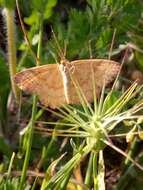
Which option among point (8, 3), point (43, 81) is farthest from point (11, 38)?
point (43, 81)

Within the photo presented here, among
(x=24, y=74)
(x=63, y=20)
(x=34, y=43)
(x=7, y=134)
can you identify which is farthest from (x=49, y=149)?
(x=63, y=20)

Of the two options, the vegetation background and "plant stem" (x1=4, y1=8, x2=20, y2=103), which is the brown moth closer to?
the vegetation background

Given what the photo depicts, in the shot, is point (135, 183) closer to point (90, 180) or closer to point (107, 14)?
point (90, 180)

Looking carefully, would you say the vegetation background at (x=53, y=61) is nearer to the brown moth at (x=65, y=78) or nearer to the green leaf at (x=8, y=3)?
the green leaf at (x=8, y=3)

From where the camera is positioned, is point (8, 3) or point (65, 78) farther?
point (8, 3)

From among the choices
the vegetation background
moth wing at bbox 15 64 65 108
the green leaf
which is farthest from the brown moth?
the green leaf

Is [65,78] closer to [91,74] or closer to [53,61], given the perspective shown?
[91,74]

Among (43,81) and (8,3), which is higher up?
(8,3)

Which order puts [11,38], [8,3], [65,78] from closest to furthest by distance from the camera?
[65,78]
[8,3]
[11,38]
